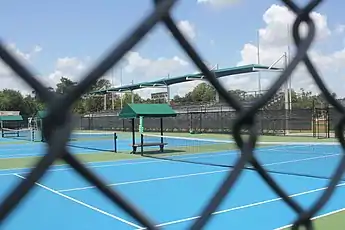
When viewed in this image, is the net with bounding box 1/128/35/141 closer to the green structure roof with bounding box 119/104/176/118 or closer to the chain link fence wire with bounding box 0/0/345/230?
the green structure roof with bounding box 119/104/176/118

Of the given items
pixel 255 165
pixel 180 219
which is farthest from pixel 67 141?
pixel 180 219

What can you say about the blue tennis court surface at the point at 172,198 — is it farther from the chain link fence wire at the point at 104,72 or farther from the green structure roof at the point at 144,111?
the green structure roof at the point at 144,111

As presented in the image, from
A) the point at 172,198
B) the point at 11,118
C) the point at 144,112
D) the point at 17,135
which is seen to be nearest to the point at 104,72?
the point at 172,198

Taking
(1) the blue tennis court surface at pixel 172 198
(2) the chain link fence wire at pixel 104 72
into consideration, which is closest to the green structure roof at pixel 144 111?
(1) the blue tennis court surface at pixel 172 198

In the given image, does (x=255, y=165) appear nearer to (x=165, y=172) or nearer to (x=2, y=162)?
(x=165, y=172)

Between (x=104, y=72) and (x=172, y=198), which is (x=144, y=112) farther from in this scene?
(x=104, y=72)

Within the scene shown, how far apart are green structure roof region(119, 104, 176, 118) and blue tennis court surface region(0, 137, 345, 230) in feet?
13.5

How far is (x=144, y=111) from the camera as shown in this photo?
50.2 ft

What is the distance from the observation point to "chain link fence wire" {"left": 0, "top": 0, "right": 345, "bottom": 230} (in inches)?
14.6

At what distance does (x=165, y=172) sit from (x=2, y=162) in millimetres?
5511

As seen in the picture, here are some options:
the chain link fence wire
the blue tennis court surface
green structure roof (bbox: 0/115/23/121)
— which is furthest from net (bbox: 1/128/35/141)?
the chain link fence wire

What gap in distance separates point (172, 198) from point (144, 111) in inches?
346

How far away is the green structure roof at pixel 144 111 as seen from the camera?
15.1m

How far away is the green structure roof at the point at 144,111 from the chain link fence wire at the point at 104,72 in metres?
14.3
